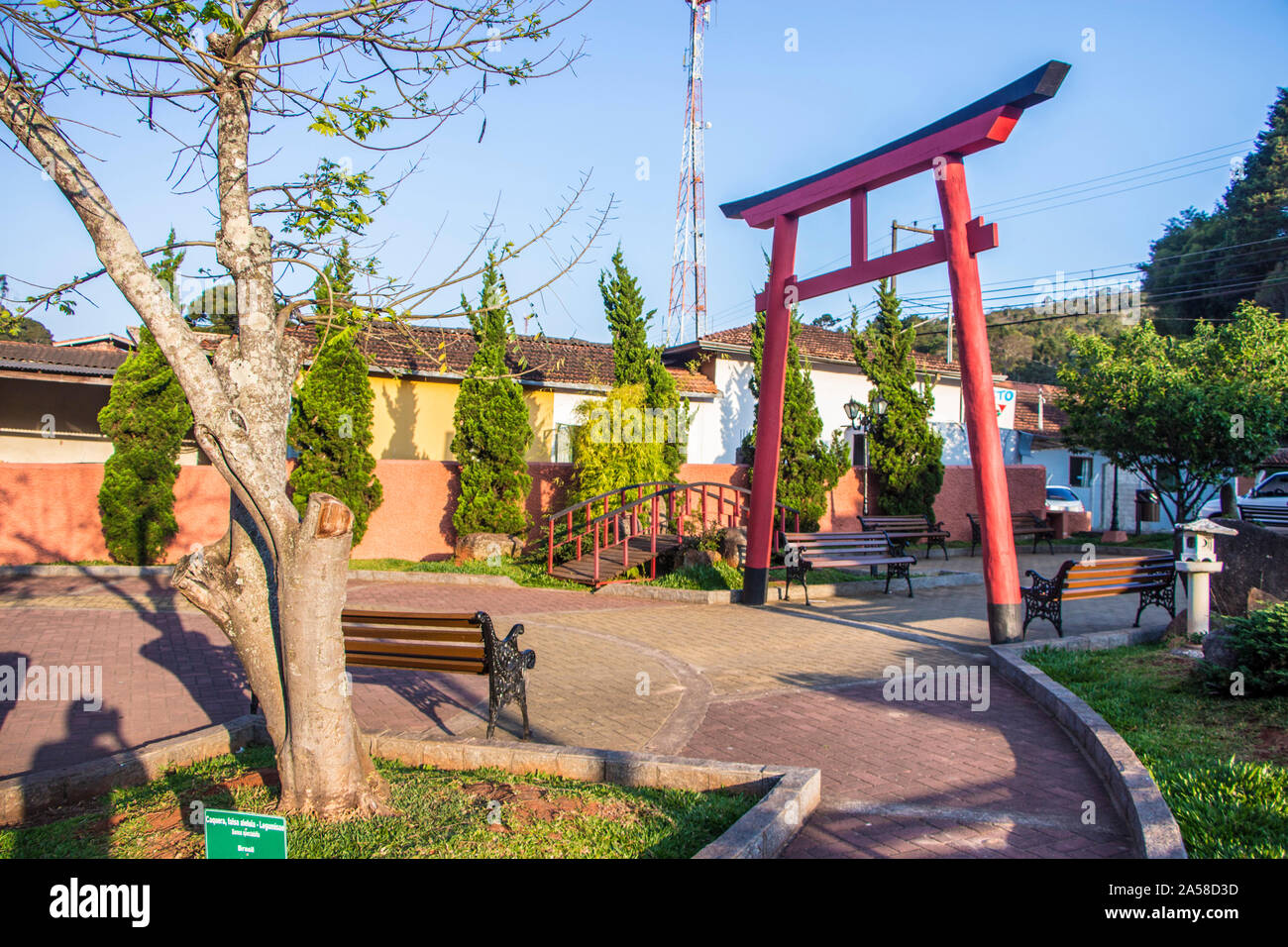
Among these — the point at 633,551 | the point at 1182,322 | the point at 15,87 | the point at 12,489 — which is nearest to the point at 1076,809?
the point at 15,87

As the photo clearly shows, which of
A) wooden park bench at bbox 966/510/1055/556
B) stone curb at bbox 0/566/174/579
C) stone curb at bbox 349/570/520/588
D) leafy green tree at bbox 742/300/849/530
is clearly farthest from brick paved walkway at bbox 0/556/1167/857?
wooden park bench at bbox 966/510/1055/556

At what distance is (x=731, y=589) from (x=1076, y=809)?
795 cm

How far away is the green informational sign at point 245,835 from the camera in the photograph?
273 centimetres

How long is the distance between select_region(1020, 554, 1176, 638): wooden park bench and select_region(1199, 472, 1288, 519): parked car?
45.1 ft

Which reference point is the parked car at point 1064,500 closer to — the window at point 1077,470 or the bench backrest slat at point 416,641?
the window at point 1077,470

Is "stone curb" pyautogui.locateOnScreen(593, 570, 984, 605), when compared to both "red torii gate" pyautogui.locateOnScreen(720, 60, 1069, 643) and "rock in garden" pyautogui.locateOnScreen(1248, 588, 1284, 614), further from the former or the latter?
"rock in garden" pyautogui.locateOnScreen(1248, 588, 1284, 614)

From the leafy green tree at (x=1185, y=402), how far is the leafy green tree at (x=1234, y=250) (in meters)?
16.9

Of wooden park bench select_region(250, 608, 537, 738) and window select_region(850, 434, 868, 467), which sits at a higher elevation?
window select_region(850, 434, 868, 467)

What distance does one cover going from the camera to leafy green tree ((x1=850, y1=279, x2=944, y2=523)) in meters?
19.6

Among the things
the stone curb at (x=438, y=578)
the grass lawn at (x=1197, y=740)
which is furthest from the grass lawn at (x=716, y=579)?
the grass lawn at (x=1197, y=740)

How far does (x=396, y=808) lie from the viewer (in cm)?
434

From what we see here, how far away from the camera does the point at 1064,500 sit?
26.8 meters
